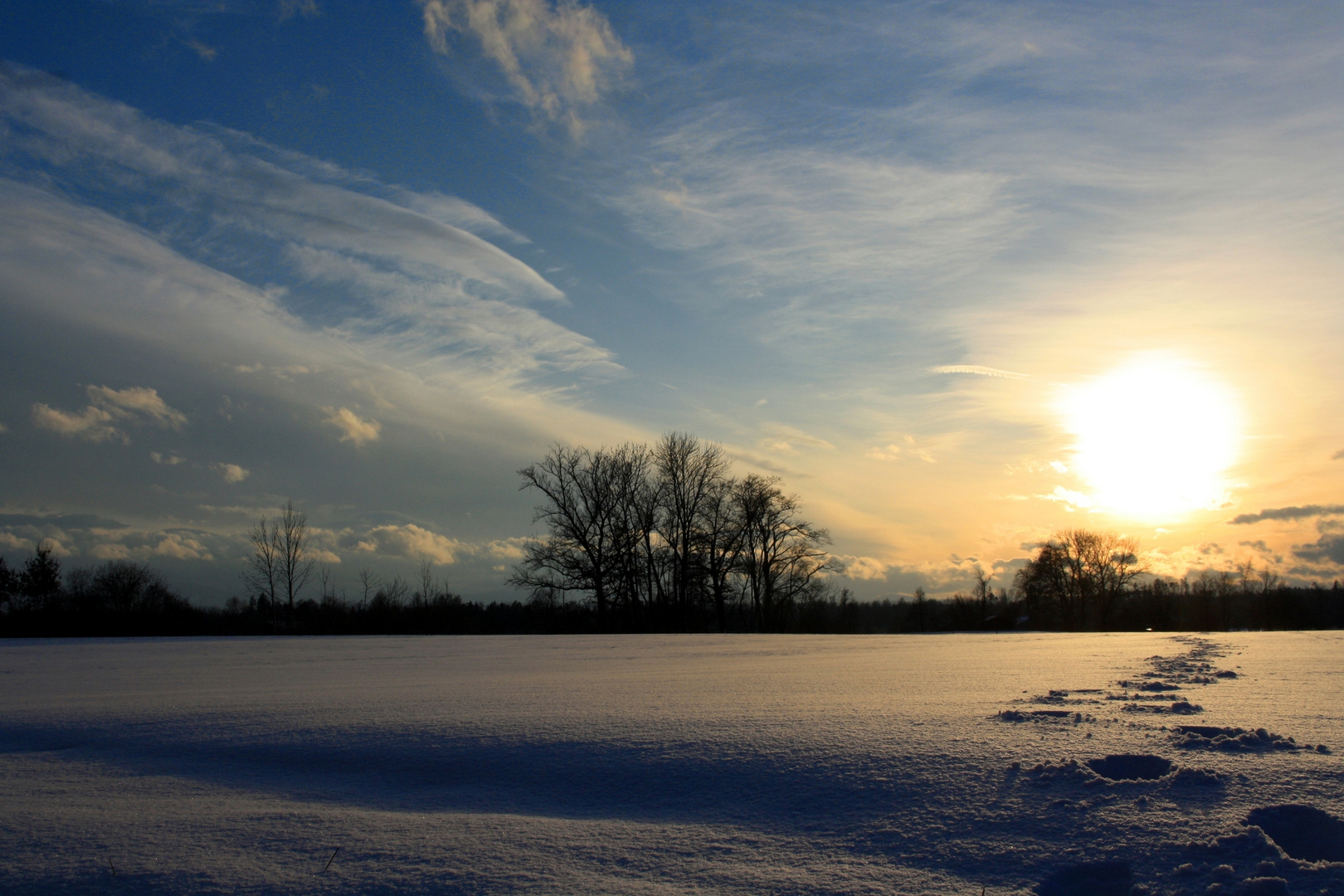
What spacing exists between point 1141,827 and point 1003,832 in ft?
1.45

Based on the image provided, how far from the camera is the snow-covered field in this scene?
91.6 inches

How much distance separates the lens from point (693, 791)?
307cm

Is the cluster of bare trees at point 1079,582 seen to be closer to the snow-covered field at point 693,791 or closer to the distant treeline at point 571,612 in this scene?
the distant treeline at point 571,612

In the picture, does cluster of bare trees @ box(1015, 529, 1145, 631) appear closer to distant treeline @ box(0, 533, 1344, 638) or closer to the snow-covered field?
distant treeline @ box(0, 533, 1344, 638)

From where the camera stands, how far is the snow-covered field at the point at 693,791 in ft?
7.63

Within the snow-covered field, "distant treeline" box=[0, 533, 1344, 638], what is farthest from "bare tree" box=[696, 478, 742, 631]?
the snow-covered field

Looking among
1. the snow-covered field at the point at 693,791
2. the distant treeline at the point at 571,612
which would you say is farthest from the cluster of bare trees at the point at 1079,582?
the snow-covered field at the point at 693,791

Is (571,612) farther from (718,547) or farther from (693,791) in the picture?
(693,791)

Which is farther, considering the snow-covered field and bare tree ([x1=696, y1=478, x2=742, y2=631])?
bare tree ([x1=696, y1=478, x2=742, y2=631])

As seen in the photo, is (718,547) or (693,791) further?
(718,547)

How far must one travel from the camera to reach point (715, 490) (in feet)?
135

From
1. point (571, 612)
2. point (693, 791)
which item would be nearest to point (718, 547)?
point (571, 612)

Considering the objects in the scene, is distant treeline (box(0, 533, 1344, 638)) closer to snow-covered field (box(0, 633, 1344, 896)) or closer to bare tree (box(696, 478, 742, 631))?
bare tree (box(696, 478, 742, 631))

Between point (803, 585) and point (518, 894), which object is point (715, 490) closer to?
point (803, 585)
